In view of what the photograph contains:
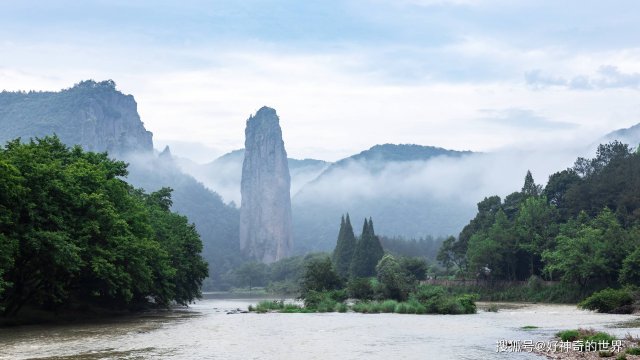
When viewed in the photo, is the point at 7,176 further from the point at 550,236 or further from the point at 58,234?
the point at 550,236

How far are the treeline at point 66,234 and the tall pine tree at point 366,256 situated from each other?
91.0 meters

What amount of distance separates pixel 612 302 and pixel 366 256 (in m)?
94.7

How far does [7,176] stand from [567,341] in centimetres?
3420

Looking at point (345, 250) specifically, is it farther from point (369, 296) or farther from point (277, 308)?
point (277, 308)

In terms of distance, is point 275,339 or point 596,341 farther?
point 275,339

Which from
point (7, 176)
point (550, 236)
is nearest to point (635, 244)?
point (550, 236)

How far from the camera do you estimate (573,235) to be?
106188 mm

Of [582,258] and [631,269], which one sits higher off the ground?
[582,258]

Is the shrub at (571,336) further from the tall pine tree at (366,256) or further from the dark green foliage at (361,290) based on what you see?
the tall pine tree at (366,256)

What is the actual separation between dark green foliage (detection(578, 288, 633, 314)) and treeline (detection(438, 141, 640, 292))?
42.0 ft

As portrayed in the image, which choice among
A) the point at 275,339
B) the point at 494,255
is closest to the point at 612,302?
the point at 494,255

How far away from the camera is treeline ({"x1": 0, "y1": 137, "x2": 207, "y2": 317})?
49188 mm

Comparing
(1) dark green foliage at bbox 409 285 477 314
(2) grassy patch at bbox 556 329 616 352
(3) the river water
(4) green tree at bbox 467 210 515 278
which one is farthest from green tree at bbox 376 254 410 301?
(2) grassy patch at bbox 556 329 616 352

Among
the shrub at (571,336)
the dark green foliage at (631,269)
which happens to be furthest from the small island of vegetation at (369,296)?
the shrub at (571,336)
